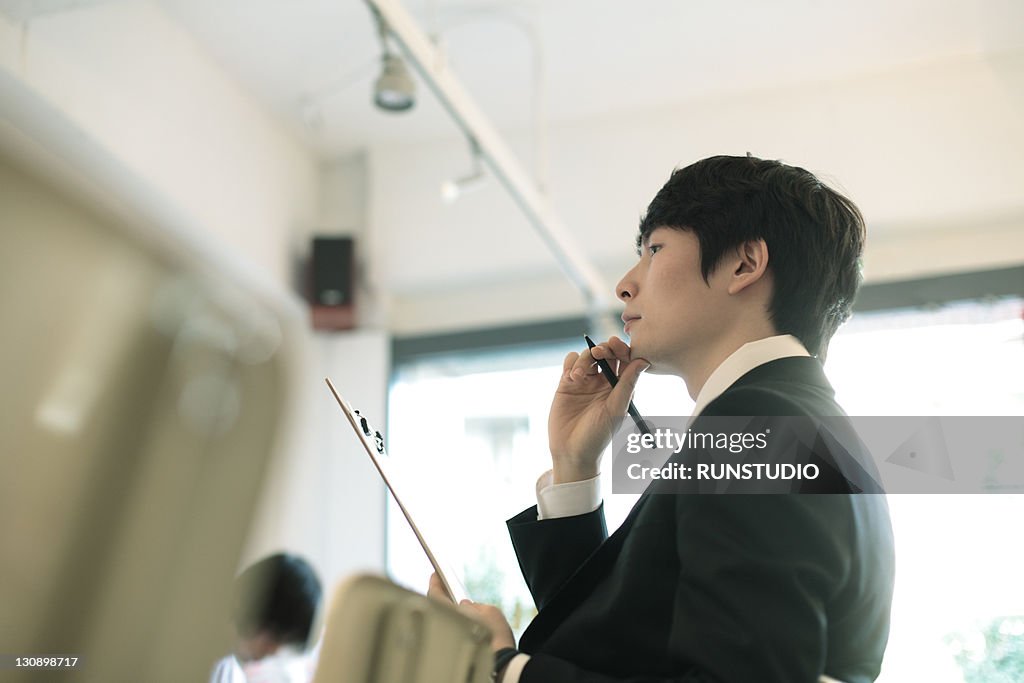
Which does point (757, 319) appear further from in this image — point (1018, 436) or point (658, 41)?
point (658, 41)

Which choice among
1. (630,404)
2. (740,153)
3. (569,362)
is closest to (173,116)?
(740,153)

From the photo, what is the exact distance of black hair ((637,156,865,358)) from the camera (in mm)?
1146

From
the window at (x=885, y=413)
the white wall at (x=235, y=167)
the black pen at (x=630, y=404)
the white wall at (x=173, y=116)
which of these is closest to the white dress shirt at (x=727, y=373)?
the black pen at (x=630, y=404)

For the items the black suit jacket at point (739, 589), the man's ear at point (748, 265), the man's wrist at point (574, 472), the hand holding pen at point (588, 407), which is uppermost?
the man's ear at point (748, 265)

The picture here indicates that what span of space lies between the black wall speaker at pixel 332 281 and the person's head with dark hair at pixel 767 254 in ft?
10.4

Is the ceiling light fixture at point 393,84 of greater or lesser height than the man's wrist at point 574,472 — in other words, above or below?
above

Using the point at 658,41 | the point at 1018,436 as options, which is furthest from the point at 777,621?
the point at 658,41

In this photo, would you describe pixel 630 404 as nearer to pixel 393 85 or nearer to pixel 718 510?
pixel 718 510

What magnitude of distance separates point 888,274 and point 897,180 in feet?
1.27

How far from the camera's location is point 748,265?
114 cm

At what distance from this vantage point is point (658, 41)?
3.72m

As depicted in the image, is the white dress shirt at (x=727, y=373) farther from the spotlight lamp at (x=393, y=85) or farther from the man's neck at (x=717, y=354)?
the spotlight lamp at (x=393, y=85)

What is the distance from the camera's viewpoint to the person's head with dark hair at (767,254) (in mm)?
1140

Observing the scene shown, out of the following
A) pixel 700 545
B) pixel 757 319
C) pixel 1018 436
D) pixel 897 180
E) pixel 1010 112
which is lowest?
pixel 700 545
